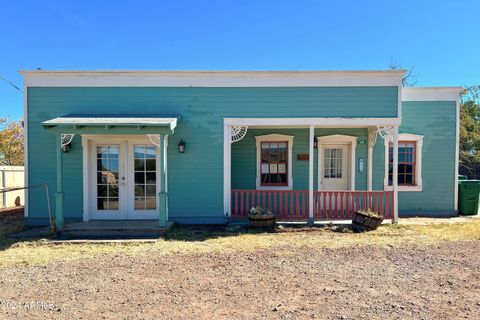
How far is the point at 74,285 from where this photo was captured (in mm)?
3738

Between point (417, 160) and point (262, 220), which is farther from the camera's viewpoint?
point (417, 160)

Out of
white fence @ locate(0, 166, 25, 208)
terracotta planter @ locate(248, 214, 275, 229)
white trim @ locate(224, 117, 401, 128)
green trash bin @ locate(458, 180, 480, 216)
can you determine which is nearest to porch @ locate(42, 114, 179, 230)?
white trim @ locate(224, 117, 401, 128)

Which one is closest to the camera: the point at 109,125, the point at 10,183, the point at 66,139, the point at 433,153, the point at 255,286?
the point at 255,286

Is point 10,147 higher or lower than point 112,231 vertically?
higher

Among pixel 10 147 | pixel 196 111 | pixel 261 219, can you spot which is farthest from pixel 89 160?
pixel 10 147

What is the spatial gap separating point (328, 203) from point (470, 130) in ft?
51.1

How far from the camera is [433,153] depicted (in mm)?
8445

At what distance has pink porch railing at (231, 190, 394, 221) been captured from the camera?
282 inches

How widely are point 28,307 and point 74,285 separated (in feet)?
2.03

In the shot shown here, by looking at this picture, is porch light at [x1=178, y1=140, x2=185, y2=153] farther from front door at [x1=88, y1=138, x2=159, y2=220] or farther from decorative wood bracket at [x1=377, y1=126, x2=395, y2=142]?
decorative wood bracket at [x1=377, y1=126, x2=395, y2=142]

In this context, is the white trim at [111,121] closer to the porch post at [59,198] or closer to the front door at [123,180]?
the porch post at [59,198]

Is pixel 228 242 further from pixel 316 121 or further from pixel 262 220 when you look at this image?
pixel 316 121

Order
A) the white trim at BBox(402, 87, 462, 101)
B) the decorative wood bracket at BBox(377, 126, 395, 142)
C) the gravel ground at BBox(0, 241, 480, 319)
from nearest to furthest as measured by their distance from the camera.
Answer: the gravel ground at BBox(0, 241, 480, 319), the decorative wood bracket at BBox(377, 126, 395, 142), the white trim at BBox(402, 87, 462, 101)

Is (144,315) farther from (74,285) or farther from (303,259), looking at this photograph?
(303,259)
